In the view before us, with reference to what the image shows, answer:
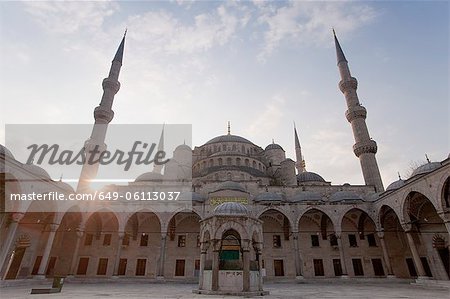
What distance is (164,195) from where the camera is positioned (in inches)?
991

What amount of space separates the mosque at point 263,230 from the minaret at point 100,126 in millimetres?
114

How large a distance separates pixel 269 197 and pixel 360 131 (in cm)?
1276

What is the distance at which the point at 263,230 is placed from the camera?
25172 mm

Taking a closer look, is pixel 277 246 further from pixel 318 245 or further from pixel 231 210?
pixel 231 210

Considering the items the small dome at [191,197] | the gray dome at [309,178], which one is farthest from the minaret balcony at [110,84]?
the gray dome at [309,178]

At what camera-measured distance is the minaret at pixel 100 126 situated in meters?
25.5

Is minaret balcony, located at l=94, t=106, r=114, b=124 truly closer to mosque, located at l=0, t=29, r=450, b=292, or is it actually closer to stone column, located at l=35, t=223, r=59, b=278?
mosque, located at l=0, t=29, r=450, b=292

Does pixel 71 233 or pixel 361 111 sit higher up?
pixel 361 111

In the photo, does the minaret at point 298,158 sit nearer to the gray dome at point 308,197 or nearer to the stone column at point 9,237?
the gray dome at point 308,197

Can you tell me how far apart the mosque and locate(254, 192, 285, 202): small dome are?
92 mm

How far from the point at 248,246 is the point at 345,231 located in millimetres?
16540

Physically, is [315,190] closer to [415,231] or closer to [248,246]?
[415,231]

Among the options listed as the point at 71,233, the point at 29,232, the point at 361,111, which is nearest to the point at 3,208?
the point at 29,232

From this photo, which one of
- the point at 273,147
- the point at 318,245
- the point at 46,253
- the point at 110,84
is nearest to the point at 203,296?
the point at 46,253
